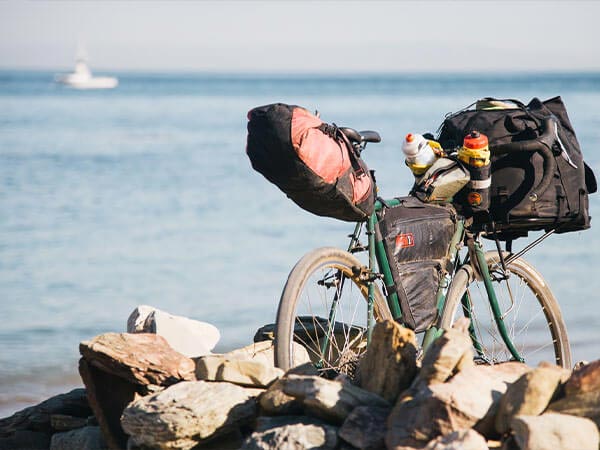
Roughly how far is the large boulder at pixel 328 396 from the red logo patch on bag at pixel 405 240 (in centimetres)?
120

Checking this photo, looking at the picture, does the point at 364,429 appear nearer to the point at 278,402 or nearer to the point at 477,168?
the point at 278,402

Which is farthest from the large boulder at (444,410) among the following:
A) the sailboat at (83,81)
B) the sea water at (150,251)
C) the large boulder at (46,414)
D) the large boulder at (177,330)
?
the sailboat at (83,81)

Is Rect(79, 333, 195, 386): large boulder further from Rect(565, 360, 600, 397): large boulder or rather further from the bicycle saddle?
Rect(565, 360, 600, 397): large boulder

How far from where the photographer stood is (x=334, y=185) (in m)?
4.57

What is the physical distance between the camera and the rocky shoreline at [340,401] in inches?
146

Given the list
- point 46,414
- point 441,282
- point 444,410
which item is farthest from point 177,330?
point 444,410

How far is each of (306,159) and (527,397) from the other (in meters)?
1.37

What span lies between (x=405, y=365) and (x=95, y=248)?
37.4 ft

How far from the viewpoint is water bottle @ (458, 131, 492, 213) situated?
5.28m

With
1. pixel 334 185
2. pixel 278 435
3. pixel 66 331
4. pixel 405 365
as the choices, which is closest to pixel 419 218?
pixel 334 185

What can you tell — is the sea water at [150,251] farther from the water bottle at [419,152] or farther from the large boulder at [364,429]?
the large boulder at [364,429]

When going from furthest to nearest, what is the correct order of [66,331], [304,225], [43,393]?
[304,225], [66,331], [43,393]

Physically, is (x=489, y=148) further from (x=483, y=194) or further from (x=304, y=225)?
(x=304, y=225)

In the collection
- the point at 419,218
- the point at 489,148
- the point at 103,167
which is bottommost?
the point at 103,167
